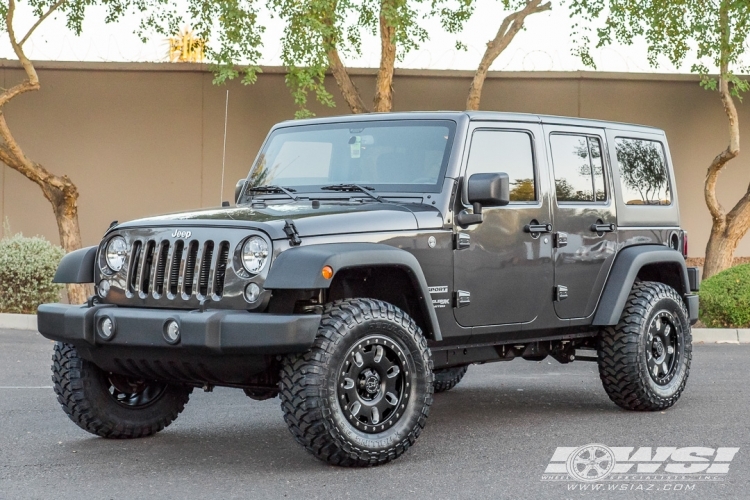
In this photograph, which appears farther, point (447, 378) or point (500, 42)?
point (500, 42)

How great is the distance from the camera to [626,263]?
307 inches

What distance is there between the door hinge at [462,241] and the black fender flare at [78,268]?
219 cm

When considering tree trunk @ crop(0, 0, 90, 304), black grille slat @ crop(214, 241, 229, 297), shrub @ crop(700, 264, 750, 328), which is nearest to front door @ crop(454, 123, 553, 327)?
black grille slat @ crop(214, 241, 229, 297)

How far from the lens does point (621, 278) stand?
7734mm

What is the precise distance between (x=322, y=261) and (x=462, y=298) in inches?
52.9

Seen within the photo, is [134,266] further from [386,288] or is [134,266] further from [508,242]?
[508,242]

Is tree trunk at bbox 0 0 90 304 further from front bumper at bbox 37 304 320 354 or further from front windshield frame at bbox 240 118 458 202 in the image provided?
front bumper at bbox 37 304 320 354

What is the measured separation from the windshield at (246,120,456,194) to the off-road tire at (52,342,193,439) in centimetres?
167

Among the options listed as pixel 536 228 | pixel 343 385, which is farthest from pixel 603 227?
Result: pixel 343 385

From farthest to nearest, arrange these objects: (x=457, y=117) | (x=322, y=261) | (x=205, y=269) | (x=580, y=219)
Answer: (x=580, y=219) < (x=457, y=117) < (x=205, y=269) < (x=322, y=261)

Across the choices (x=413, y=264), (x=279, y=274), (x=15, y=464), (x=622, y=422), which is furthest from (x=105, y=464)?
(x=622, y=422)

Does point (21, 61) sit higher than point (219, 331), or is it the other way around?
point (21, 61)

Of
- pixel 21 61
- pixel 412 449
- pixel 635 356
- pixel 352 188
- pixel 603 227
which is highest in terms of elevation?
pixel 21 61

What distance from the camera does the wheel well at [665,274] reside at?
8.38 metres
